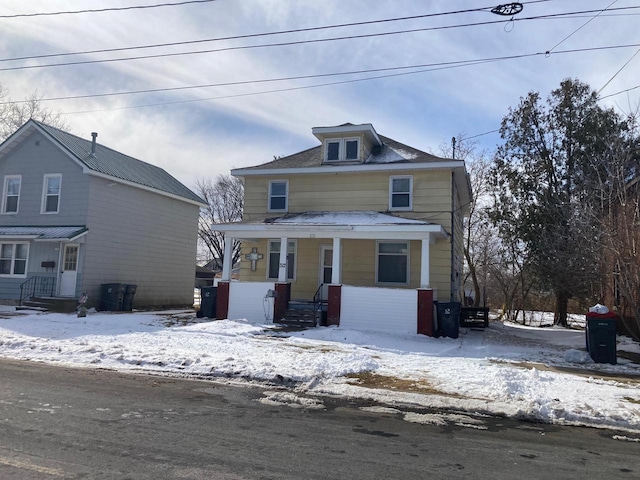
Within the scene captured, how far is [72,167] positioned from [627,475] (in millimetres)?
22217

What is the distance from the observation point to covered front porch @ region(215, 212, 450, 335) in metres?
15.7

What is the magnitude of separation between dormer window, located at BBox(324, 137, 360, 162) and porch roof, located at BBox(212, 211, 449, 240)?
231cm

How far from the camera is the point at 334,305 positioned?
53.3 feet

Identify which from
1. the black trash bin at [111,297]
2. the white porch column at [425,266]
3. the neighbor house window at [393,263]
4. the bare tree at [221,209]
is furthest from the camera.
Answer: the bare tree at [221,209]

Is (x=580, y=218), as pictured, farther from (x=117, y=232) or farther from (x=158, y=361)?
(x=117, y=232)

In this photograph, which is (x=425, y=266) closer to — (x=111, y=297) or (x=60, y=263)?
(x=111, y=297)

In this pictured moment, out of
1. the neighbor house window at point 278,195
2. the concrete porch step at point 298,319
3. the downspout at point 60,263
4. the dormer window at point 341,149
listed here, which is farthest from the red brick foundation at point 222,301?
the downspout at point 60,263

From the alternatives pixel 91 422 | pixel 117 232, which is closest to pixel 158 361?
pixel 91 422

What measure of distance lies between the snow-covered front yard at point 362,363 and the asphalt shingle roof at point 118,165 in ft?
27.6

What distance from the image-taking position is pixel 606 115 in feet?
74.4

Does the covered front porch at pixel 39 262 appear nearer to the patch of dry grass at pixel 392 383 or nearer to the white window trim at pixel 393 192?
the white window trim at pixel 393 192

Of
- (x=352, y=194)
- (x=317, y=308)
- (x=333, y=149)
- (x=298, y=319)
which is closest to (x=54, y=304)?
(x=298, y=319)

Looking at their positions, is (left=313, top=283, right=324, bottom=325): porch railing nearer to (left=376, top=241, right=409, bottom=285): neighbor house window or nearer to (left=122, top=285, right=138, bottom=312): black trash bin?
(left=376, top=241, right=409, bottom=285): neighbor house window

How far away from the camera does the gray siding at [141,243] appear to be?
70.2 ft
